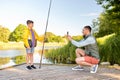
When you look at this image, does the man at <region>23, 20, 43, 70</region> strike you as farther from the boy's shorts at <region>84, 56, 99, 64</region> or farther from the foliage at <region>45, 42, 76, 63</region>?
the foliage at <region>45, 42, 76, 63</region>

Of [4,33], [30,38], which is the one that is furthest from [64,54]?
[4,33]

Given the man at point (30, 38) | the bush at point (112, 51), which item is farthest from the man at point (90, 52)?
the bush at point (112, 51)

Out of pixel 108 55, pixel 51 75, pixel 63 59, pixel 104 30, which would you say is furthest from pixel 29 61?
pixel 104 30

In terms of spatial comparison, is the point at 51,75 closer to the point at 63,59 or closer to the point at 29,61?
the point at 29,61

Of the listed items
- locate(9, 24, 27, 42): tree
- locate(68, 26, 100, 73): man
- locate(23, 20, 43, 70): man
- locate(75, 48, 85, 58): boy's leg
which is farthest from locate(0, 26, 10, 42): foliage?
locate(68, 26, 100, 73): man

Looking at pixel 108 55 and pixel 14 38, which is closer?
pixel 108 55

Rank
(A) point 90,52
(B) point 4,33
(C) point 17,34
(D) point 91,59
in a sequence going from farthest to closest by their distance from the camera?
(C) point 17,34 → (B) point 4,33 → (A) point 90,52 → (D) point 91,59

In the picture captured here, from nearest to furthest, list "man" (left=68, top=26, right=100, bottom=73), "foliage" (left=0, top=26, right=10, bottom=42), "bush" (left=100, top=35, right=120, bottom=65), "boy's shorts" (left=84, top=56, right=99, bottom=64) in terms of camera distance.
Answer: "man" (left=68, top=26, right=100, bottom=73)
"boy's shorts" (left=84, top=56, right=99, bottom=64)
"bush" (left=100, top=35, right=120, bottom=65)
"foliage" (left=0, top=26, right=10, bottom=42)

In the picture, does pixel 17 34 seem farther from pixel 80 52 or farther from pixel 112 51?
pixel 80 52

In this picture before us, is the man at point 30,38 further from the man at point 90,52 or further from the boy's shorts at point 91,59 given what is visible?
the boy's shorts at point 91,59

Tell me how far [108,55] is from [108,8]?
749cm

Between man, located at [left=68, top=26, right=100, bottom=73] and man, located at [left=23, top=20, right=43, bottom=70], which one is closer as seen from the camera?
man, located at [left=68, top=26, right=100, bottom=73]

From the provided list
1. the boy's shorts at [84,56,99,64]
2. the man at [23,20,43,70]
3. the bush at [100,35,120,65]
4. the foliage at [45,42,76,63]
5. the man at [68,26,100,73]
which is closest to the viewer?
the man at [68,26,100,73]

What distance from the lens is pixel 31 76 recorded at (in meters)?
6.91
